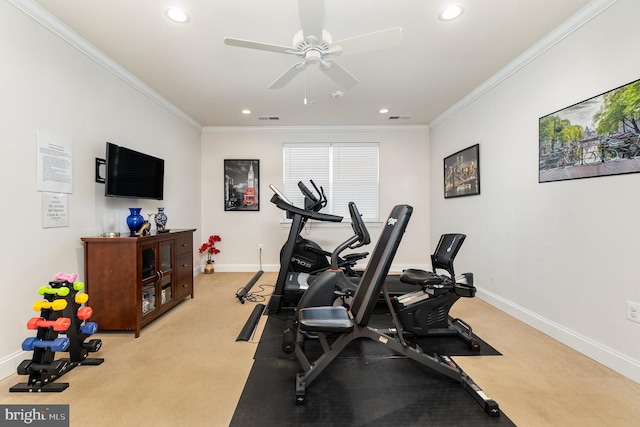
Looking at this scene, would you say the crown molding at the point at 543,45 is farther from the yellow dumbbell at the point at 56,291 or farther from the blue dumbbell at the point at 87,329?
the blue dumbbell at the point at 87,329

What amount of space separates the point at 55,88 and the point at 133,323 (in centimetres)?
209

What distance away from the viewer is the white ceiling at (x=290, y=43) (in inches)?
78.5

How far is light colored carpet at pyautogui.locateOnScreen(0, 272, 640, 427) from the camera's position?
1.48 m

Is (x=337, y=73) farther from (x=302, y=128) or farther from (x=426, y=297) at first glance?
(x=302, y=128)

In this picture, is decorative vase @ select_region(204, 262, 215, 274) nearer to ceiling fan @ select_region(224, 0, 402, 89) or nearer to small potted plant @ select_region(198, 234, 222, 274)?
small potted plant @ select_region(198, 234, 222, 274)

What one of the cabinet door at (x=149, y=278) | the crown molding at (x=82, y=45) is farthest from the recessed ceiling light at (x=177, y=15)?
the cabinet door at (x=149, y=278)

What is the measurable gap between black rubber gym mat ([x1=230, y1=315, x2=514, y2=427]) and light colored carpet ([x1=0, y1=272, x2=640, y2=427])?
9 cm

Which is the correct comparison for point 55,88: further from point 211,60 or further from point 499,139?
point 499,139

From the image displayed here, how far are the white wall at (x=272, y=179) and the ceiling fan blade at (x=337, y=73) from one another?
8.44 ft

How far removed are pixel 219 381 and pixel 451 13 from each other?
3181 millimetres

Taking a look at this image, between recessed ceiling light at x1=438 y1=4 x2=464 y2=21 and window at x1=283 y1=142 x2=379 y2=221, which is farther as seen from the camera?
window at x1=283 y1=142 x2=379 y2=221

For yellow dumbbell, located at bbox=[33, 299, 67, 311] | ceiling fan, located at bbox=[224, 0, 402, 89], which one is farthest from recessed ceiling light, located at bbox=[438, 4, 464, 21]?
yellow dumbbell, located at bbox=[33, 299, 67, 311]

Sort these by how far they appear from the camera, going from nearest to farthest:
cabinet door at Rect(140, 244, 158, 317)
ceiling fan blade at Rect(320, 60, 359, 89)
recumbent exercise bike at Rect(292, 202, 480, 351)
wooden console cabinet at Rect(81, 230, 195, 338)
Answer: ceiling fan blade at Rect(320, 60, 359, 89), recumbent exercise bike at Rect(292, 202, 480, 351), wooden console cabinet at Rect(81, 230, 195, 338), cabinet door at Rect(140, 244, 158, 317)

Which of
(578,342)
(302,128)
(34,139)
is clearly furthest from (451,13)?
(34,139)
